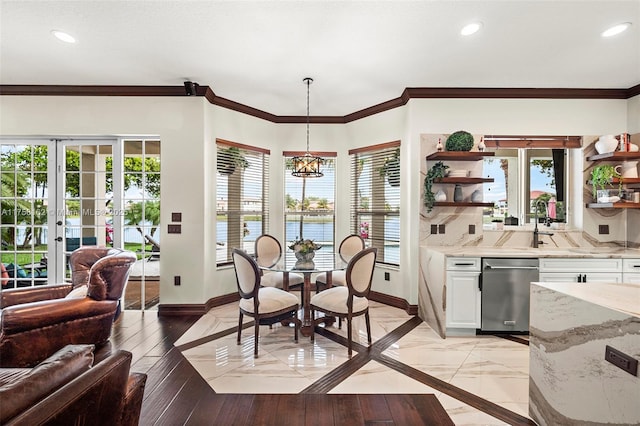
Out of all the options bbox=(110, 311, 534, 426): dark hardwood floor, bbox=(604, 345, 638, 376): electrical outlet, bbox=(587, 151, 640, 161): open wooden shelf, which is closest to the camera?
bbox=(604, 345, 638, 376): electrical outlet

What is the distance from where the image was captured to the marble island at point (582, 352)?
4.56 ft

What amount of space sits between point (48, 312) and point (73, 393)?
84.7 inches

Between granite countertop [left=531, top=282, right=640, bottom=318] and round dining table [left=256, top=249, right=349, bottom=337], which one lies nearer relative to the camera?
granite countertop [left=531, top=282, right=640, bottom=318]

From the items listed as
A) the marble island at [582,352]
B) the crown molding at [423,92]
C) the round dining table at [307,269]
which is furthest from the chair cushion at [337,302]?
the crown molding at [423,92]

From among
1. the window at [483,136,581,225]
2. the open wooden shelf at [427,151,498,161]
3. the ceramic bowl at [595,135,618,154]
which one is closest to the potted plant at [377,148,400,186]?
the open wooden shelf at [427,151,498,161]

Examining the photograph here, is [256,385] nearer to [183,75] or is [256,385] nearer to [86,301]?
[86,301]

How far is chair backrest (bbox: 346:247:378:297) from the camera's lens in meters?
2.84

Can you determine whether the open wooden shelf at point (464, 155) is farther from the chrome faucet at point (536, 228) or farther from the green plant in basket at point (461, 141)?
the chrome faucet at point (536, 228)

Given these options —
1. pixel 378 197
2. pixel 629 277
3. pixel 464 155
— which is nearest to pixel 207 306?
pixel 378 197

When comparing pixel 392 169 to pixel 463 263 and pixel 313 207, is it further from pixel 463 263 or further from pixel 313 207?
pixel 463 263

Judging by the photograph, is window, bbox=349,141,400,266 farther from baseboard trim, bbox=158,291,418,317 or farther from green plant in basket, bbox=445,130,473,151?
green plant in basket, bbox=445,130,473,151

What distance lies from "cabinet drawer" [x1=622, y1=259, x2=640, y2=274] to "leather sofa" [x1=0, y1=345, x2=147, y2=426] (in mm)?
4421

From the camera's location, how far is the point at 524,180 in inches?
159

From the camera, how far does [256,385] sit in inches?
93.6
